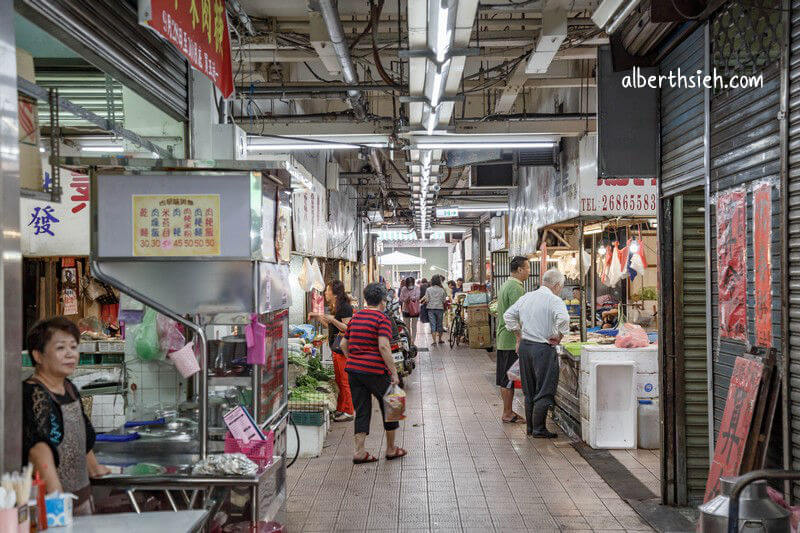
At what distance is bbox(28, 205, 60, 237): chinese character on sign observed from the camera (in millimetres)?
8891

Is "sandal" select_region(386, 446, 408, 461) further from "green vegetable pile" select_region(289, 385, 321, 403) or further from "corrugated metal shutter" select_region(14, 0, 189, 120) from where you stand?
"corrugated metal shutter" select_region(14, 0, 189, 120)

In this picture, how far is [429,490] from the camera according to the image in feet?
23.6

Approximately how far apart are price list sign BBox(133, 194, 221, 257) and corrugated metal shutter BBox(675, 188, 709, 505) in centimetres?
381

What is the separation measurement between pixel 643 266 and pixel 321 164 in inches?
315

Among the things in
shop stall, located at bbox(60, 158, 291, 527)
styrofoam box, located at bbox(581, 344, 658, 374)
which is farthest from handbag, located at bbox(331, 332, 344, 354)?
shop stall, located at bbox(60, 158, 291, 527)

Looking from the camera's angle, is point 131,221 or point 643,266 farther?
point 643,266


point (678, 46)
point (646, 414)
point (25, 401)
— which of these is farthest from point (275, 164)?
point (646, 414)

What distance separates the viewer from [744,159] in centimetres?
481

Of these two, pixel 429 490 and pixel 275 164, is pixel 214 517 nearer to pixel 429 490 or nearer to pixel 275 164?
pixel 275 164

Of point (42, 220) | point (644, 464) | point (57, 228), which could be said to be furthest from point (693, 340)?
point (42, 220)

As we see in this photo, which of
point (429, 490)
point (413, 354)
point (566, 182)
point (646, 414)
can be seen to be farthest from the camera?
point (413, 354)

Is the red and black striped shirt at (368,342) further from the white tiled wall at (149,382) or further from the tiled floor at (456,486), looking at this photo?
the white tiled wall at (149,382)

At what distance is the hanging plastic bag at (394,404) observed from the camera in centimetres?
808

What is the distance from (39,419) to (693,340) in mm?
4973
